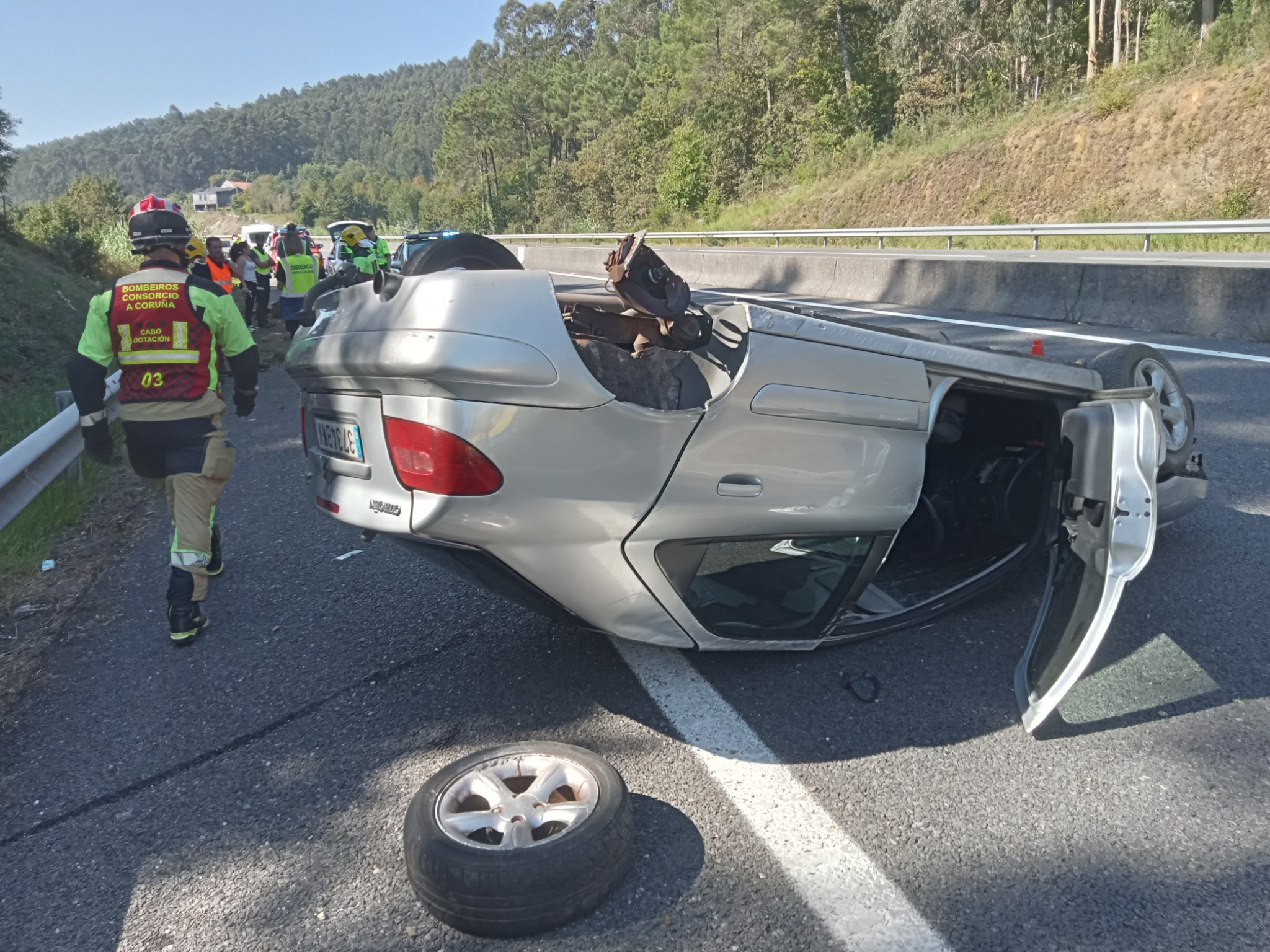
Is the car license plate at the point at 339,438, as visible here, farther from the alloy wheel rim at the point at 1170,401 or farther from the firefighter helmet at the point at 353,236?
the firefighter helmet at the point at 353,236

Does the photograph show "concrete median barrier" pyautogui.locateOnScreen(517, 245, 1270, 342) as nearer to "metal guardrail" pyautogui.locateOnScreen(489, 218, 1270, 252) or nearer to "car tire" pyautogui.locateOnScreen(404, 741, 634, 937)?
"metal guardrail" pyautogui.locateOnScreen(489, 218, 1270, 252)

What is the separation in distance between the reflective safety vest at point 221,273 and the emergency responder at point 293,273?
716mm

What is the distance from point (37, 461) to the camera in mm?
5398

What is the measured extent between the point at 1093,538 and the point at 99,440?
4.07 m

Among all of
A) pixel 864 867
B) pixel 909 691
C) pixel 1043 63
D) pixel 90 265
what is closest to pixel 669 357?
pixel 909 691

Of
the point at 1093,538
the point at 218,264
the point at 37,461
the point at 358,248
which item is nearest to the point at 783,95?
the point at 358,248

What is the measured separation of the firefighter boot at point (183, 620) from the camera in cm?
396

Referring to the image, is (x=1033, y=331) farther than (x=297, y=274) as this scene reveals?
No

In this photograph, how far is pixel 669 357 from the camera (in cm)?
307

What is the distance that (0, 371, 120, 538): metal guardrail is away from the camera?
15.5 feet

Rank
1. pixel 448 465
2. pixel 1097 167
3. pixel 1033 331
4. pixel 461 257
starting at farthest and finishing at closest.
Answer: pixel 1097 167 < pixel 1033 331 < pixel 461 257 < pixel 448 465

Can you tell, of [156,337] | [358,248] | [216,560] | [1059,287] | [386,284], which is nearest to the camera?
[386,284]

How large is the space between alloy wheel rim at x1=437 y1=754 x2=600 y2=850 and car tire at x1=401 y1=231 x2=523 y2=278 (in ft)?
5.87

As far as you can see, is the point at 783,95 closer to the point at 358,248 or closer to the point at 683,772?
the point at 358,248
